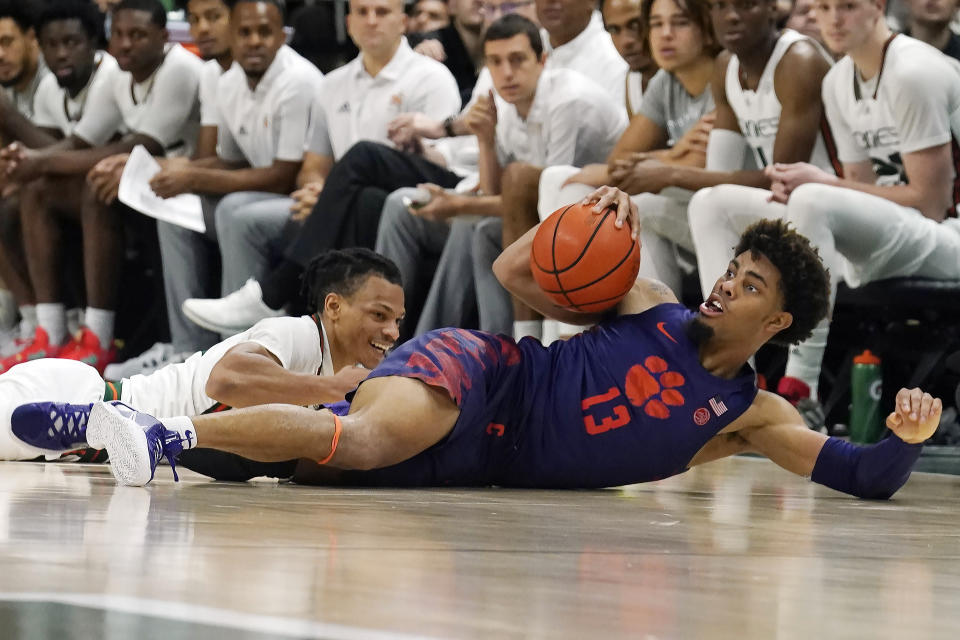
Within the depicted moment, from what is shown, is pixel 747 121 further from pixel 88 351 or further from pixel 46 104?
pixel 46 104

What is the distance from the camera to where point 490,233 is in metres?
6.55

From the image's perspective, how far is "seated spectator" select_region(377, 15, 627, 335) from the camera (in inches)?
259

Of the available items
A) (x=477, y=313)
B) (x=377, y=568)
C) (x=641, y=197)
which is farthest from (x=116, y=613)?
(x=477, y=313)

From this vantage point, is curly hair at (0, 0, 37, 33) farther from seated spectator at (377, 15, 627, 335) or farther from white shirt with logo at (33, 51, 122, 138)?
seated spectator at (377, 15, 627, 335)

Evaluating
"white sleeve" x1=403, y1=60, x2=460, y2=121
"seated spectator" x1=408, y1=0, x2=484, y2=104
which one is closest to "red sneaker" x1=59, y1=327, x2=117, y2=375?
"white sleeve" x1=403, y1=60, x2=460, y2=121

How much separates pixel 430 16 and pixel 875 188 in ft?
12.9

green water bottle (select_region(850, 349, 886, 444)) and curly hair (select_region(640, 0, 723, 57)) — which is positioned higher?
curly hair (select_region(640, 0, 723, 57))

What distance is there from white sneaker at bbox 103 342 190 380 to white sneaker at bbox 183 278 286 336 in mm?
547

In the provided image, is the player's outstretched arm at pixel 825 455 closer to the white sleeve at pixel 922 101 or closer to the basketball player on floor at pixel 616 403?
the basketball player on floor at pixel 616 403

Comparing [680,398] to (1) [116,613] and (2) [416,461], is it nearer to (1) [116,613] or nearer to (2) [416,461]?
(2) [416,461]

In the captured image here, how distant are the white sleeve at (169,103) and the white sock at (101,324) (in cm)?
107

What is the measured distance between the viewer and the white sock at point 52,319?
8508mm

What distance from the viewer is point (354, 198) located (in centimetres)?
689

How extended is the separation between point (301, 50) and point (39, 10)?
1.65 meters
